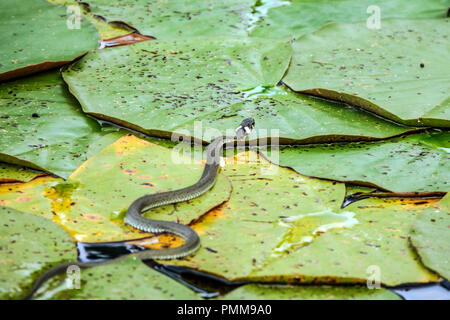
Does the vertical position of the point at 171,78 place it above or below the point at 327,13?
below

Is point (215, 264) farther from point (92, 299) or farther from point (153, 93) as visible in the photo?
point (153, 93)

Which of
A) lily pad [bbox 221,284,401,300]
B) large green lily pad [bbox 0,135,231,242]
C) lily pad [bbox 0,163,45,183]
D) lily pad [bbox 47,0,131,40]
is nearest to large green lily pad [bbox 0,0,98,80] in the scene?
lily pad [bbox 47,0,131,40]

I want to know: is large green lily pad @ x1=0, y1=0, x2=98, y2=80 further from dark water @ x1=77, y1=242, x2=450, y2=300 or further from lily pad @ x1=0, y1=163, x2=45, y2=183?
dark water @ x1=77, y1=242, x2=450, y2=300

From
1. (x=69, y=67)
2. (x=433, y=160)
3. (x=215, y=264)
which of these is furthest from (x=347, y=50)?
(x=215, y=264)

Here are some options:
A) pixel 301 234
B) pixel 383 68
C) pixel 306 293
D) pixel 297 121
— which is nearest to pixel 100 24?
pixel 297 121

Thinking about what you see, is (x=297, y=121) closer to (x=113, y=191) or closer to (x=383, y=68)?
(x=383, y=68)

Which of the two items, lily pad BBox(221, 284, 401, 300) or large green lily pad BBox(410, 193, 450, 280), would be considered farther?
large green lily pad BBox(410, 193, 450, 280)
